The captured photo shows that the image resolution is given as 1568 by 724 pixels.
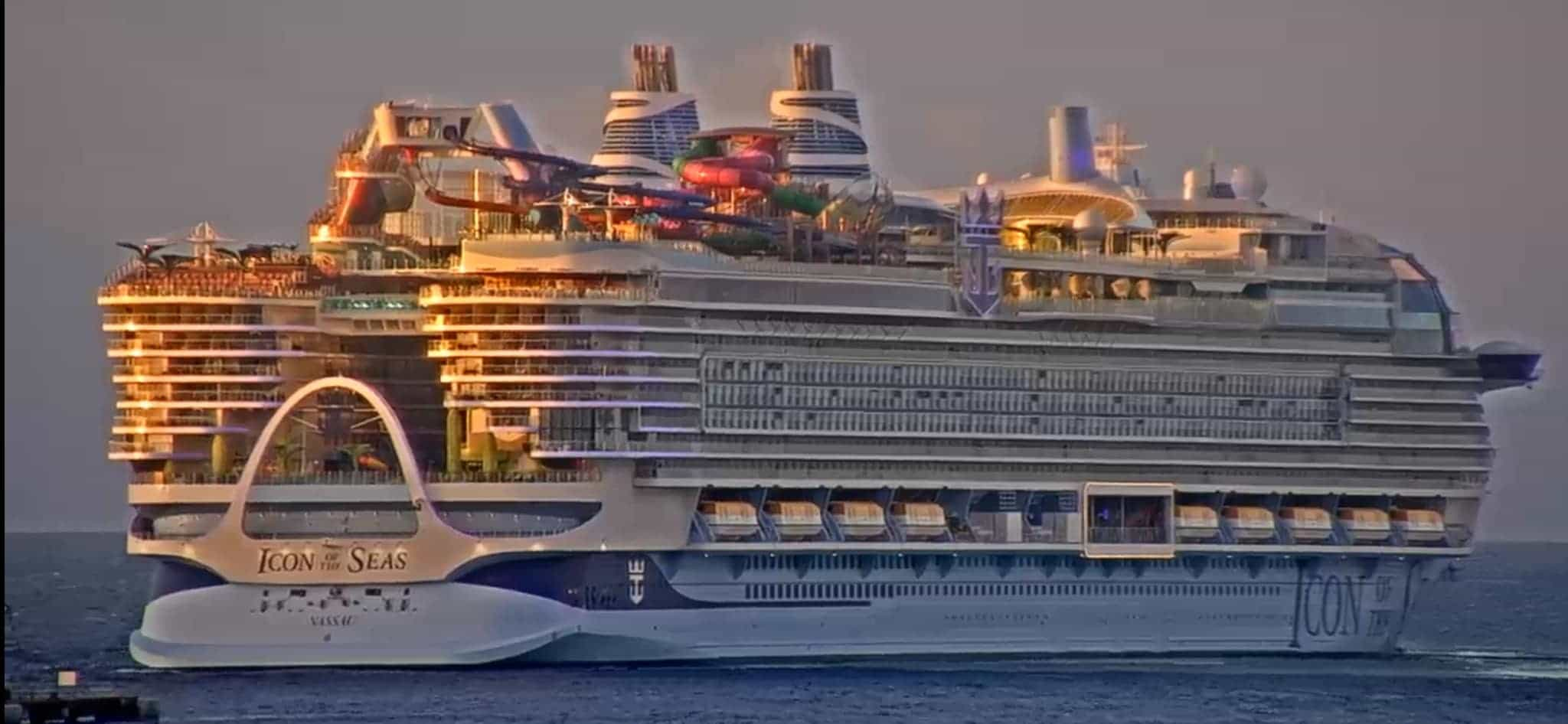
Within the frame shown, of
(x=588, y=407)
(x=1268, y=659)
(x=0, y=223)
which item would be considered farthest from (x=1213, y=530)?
(x=0, y=223)

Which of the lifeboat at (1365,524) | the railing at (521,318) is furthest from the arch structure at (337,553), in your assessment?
the lifeboat at (1365,524)

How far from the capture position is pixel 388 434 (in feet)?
260

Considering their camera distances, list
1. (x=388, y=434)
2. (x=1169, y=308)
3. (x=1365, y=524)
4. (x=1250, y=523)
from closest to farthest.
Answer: (x=388, y=434)
(x=1250, y=523)
(x=1169, y=308)
(x=1365, y=524)

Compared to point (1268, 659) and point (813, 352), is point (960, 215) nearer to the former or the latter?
point (813, 352)

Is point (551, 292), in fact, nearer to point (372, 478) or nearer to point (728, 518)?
point (372, 478)

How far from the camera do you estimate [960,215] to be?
299 feet

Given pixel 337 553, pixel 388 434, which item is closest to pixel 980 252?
pixel 388 434

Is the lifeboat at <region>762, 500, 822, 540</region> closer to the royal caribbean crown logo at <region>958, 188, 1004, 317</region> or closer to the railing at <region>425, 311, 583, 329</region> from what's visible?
the railing at <region>425, 311, 583, 329</region>

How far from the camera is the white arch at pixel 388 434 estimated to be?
252 feet

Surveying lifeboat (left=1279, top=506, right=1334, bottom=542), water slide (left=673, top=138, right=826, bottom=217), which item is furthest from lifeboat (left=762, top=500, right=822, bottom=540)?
lifeboat (left=1279, top=506, right=1334, bottom=542)

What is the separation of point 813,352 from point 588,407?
759cm

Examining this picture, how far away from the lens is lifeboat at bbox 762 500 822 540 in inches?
3253

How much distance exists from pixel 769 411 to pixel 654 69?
19.6 metres

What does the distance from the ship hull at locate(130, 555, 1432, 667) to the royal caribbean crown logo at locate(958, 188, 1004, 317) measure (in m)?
6.43
